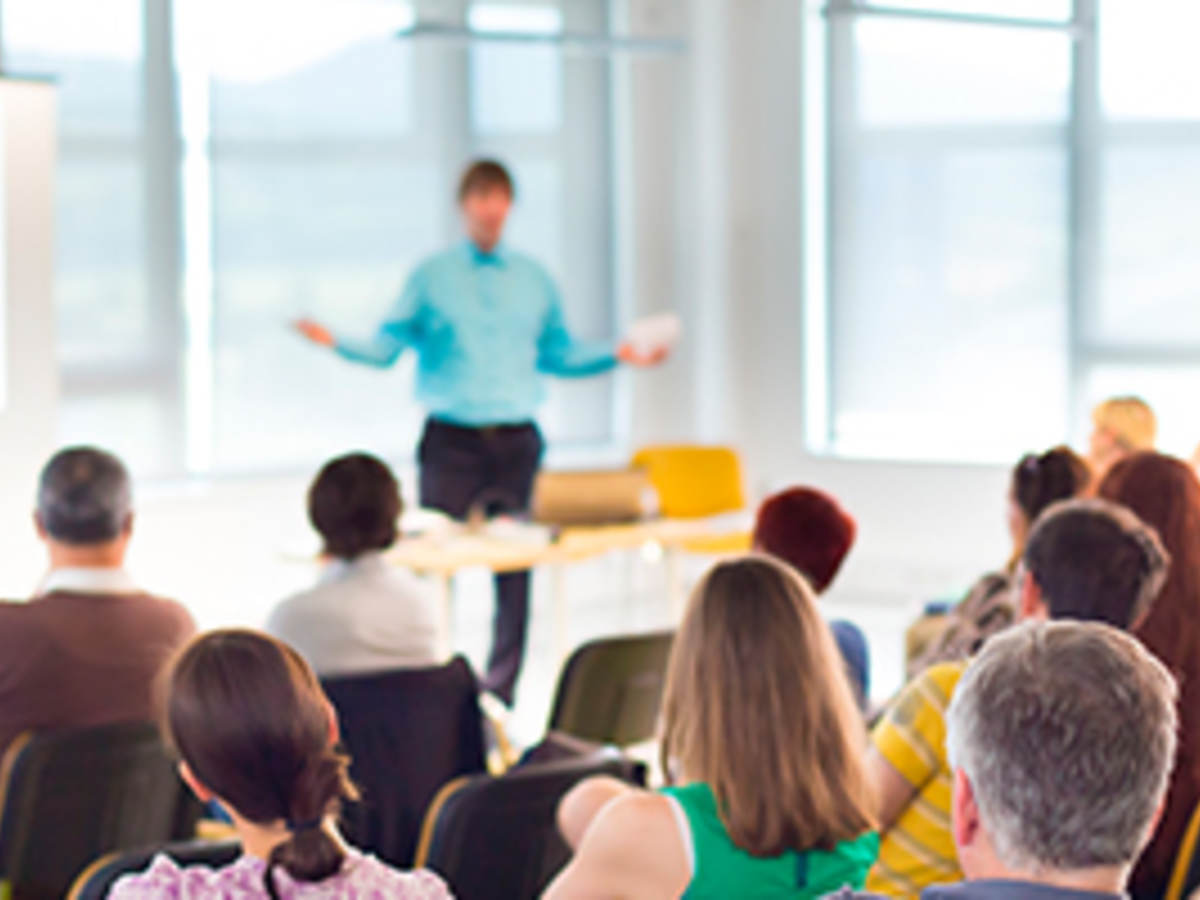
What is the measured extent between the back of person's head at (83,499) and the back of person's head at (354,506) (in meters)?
0.38

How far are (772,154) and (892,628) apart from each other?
2.45 metres

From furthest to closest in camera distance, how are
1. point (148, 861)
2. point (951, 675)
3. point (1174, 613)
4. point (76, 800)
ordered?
point (1174, 613) → point (76, 800) → point (951, 675) → point (148, 861)

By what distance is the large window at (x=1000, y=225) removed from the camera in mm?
7539

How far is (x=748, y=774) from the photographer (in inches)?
85.0

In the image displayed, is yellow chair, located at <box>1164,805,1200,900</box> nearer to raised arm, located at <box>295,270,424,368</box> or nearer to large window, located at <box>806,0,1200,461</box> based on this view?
raised arm, located at <box>295,270,424,368</box>

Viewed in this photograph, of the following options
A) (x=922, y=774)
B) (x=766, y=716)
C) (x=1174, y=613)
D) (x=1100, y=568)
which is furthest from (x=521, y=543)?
(x=766, y=716)

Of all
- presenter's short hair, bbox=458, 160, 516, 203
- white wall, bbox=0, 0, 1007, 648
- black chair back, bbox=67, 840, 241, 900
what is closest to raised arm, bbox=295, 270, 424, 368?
presenter's short hair, bbox=458, 160, 516, 203

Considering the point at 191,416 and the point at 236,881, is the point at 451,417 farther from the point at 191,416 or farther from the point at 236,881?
the point at 236,881

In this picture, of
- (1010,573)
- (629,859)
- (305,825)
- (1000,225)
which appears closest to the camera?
(305,825)

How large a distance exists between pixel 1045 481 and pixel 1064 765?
2.41m

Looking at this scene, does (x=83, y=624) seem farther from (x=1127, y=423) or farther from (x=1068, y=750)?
(x=1127, y=423)

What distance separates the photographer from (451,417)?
5.94 m

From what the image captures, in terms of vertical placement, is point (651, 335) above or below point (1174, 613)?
above

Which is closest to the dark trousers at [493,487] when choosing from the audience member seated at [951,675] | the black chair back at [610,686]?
the black chair back at [610,686]
